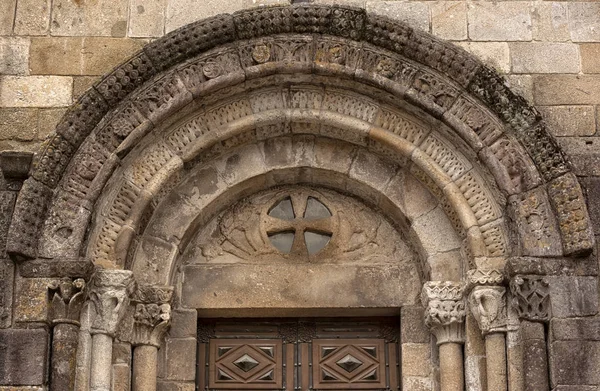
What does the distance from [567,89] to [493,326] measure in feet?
6.82

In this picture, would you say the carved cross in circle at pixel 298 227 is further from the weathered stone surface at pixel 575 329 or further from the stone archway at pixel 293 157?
the weathered stone surface at pixel 575 329

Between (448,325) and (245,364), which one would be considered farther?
(245,364)

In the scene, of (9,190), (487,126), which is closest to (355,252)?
(487,126)

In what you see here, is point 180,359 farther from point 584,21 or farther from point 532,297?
point 584,21

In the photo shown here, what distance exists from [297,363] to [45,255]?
Answer: 7.60 feet

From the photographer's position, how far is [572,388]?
903cm

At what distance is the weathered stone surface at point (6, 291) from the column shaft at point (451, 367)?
3396 millimetres

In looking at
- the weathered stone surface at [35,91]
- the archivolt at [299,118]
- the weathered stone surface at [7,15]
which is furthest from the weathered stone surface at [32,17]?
the archivolt at [299,118]

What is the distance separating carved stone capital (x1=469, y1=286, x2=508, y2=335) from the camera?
9.45 meters

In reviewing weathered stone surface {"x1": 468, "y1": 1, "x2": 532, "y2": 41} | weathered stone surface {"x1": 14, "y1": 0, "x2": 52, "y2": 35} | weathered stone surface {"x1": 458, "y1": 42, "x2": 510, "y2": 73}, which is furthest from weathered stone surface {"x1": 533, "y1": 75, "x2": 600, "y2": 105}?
weathered stone surface {"x1": 14, "y1": 0, "x2": 52, "y2": 35}

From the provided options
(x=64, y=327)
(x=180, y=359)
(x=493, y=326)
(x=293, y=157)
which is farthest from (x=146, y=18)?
(x=493, y=326)

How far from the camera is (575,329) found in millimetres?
9172

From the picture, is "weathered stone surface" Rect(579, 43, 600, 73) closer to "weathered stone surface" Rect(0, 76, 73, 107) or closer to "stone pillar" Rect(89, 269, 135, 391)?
"stone pillar" Rect(89, 269, 135, 391)

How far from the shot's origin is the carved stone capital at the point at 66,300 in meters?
9.21
